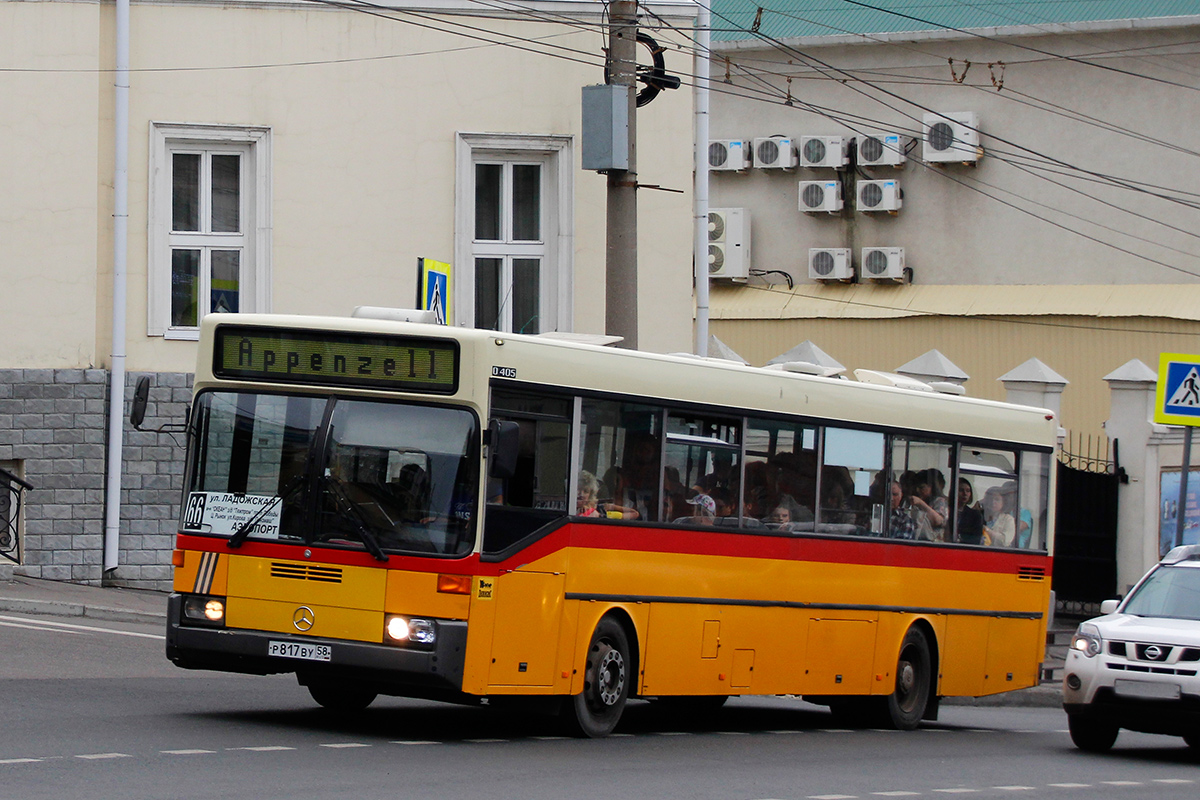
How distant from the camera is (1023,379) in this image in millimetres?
24172

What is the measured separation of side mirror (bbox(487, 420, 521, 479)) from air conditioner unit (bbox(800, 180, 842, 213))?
26932 millimetres

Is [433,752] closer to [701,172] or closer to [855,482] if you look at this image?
[855,482]

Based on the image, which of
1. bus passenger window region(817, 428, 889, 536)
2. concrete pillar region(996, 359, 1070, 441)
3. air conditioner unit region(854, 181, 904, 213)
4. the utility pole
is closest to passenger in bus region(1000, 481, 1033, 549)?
bus passenger window region(817, 428, 889, 536)

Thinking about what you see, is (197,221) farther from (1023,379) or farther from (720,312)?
(720,312)

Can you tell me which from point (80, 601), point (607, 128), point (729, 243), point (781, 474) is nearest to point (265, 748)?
point (781, 474)

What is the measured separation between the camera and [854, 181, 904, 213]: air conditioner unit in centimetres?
3600

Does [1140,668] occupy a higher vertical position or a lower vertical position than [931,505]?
lower

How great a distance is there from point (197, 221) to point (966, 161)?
18.8 meters

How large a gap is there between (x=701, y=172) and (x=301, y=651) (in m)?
13.5

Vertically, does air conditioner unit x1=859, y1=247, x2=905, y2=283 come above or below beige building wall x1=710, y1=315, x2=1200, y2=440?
above

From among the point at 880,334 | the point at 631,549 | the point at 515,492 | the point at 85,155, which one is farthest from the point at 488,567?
the point at 880,334

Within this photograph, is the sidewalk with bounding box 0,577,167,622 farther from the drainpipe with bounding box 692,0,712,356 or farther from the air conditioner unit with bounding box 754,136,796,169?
the air conditioner unit with bounding box 754,136,796,169

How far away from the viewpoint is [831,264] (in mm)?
36531

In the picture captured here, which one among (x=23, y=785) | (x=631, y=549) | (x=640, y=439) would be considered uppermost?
(x=640, y=439)
